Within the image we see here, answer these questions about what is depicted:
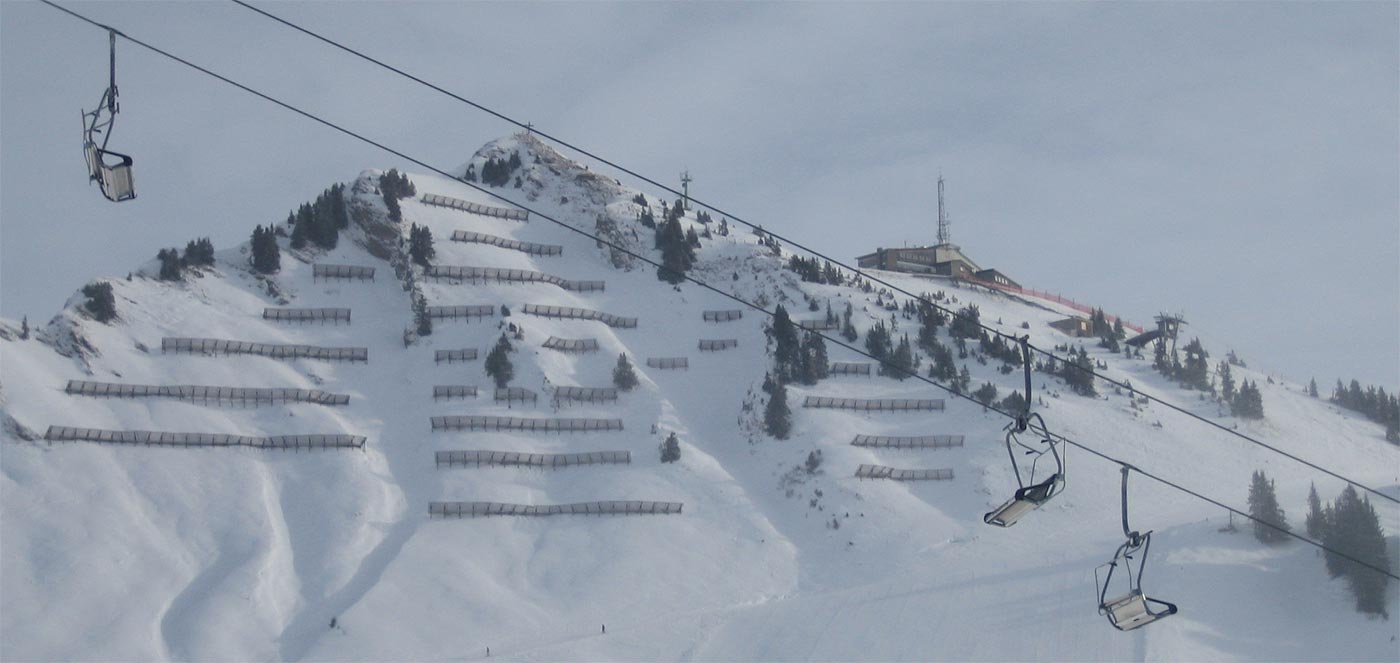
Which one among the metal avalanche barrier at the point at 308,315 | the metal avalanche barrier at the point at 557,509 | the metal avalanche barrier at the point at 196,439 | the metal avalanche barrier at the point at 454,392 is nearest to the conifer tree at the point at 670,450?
the metal avalanche barrier at the point at 557,509

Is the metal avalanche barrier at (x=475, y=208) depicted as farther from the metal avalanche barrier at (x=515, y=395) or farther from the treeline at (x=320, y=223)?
the metal avalanche barrier at (x=515, y=395)

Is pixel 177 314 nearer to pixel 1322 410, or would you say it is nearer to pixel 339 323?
pixel 339 323

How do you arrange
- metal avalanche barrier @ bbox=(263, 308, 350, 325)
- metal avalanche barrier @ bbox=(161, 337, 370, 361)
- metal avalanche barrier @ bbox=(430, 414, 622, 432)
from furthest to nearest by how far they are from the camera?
metal avalanche barrier @ bbox=(263, 308, 350, 325) < metal avalanche barrier @ bbox=(161, 337, 370, 361) < metal avalanche barrier @ bbox=(430, 414, 622, 432)

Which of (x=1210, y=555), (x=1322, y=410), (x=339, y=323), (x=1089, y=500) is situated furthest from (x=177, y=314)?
(x=1322, y=410)

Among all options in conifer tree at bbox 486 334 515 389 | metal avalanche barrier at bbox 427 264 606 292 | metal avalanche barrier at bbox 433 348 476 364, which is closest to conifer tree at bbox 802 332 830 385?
metal avalanche barrier at bbox 427 264 606 292

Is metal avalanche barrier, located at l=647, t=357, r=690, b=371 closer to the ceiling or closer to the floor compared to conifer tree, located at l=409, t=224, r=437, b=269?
closer to the floor

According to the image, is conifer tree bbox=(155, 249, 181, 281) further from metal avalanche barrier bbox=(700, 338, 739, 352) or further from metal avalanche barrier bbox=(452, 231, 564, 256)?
metal avalanche barrier bbox=(700, 338, 739, 352)

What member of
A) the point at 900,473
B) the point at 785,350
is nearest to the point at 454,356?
the point at 785,350
